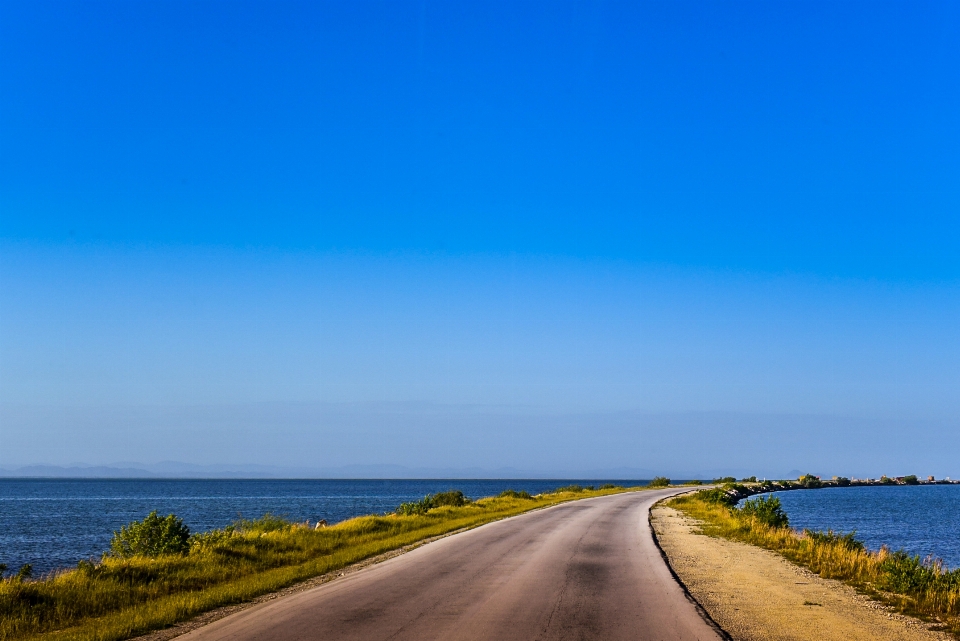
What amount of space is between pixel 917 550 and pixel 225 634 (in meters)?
33.9

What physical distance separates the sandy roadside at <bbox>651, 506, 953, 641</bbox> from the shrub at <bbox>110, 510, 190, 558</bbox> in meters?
15.1

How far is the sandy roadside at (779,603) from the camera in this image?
12086mm

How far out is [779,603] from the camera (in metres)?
14.6

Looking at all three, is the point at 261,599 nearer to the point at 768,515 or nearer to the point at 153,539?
the point at 153,539

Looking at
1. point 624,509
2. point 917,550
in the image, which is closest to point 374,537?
point 624,509

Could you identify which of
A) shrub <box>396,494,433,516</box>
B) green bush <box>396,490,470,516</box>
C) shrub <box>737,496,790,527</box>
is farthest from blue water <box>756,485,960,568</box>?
shrub <box>396,494,433,516</box>

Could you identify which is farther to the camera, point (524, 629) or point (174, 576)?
point (174, 576)

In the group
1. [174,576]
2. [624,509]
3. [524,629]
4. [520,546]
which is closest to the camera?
[524,629]

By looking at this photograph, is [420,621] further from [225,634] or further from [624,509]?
[624,509]

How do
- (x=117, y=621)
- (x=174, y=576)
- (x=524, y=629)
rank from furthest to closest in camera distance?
(x=174, y=576), (x=117, y=621), (x=524, y=629)

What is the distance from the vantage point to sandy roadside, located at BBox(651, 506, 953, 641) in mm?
12086

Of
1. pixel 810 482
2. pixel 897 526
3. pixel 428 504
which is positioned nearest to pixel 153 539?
pixel 428 504

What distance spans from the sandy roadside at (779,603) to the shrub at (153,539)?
15.1 metres

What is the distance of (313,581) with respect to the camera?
17812 mm
